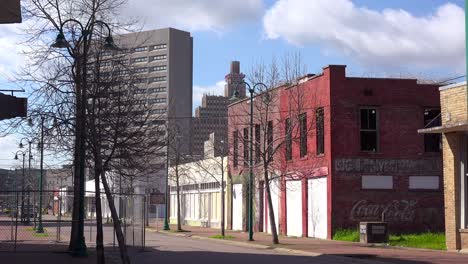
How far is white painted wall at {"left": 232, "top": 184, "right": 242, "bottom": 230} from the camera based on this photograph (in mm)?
49000

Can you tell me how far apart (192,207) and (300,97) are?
26.8 meters

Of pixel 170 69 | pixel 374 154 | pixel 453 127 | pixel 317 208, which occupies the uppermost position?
pixel 170 69

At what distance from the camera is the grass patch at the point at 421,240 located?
2966 cm

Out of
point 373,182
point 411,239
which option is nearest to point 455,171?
point 411,239

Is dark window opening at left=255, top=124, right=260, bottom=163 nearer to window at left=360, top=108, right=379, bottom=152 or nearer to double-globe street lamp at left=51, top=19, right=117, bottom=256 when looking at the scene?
window at left=360, top=108, right=379, bottom=152

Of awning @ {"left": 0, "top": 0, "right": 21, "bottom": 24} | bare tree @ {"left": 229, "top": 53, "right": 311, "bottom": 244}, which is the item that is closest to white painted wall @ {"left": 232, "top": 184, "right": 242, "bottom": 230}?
bare tree @ {"left": 229, "top": 53, "right": 311, "bottom": 244}

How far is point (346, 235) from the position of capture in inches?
1380

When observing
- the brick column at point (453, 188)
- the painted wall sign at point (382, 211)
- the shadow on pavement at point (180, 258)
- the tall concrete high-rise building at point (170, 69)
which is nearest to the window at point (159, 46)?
the tall concrete high-rise building at point (170, 69)

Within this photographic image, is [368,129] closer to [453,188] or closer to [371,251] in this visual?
[453,188]

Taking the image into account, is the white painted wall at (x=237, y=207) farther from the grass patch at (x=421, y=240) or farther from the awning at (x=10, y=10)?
the awning at (x=10, y=10)

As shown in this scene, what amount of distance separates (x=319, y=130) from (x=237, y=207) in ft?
46.4

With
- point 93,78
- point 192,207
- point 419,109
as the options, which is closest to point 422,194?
point 419,109

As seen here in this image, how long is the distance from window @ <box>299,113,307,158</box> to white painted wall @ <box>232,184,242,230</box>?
1009cm

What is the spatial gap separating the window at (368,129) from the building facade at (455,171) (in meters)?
9.59
